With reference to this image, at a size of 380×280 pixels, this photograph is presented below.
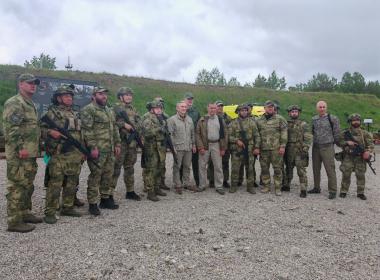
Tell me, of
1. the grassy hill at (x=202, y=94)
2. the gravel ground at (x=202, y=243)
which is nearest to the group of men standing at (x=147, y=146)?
the gravel ground at (x=202, y=243)

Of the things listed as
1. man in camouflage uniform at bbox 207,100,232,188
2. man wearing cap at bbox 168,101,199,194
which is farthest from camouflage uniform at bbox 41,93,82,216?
man in camouflage uniform at bbox 207,100,232,188

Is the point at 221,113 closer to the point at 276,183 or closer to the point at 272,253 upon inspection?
the point at 276,183

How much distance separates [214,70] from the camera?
7050cm

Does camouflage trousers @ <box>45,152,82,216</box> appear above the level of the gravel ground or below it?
above

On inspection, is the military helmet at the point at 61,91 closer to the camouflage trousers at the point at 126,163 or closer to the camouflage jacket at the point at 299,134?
the camouflage trousers at the point at 126,163

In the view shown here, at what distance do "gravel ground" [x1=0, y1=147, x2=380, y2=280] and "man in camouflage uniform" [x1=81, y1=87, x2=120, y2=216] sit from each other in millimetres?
445

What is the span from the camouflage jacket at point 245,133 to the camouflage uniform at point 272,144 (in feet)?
0.43

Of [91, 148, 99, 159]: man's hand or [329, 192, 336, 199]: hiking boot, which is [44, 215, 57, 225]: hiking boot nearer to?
[91, 148, 99, 159]: man's hand

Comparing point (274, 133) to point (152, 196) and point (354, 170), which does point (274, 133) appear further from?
point (152, 196)

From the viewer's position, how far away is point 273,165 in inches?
291

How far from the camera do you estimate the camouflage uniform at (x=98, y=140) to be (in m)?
5.48

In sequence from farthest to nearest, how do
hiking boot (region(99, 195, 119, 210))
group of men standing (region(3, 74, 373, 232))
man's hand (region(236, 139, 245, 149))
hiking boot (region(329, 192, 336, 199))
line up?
man's hand (region(236, 139, 245, 149)), hiking boot (region(329, 192, 336, 199)), hiking boot (region(99, 195, 119, 210)), group of men standing (region(3, 74, 373, 232))

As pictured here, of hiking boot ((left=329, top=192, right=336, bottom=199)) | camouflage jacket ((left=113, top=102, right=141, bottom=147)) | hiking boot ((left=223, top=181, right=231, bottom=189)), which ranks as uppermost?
camouflage jacket ((left=113, top=102, right=141, bottom=147))

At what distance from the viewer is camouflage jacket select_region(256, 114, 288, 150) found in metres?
7.30
